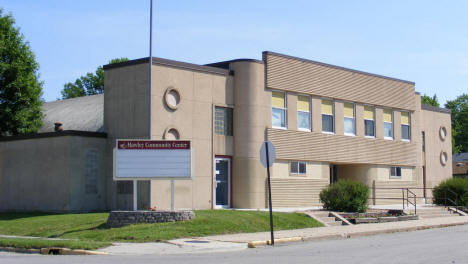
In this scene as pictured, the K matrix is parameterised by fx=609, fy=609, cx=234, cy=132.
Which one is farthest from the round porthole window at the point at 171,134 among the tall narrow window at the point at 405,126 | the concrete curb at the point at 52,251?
the tall narrow window at the point at 405,126

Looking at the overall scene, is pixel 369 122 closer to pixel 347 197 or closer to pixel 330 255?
pixel 347 197

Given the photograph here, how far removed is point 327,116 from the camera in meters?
33.1

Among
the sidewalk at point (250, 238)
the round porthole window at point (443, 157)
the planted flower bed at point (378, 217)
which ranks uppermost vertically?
the round porthole window at point (443, 157)

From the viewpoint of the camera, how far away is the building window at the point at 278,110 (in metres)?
30.0

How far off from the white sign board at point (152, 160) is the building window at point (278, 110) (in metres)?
9.08

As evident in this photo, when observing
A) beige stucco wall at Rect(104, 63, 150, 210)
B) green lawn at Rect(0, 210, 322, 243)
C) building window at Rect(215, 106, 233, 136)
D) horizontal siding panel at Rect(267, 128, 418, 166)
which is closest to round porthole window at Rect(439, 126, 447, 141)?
horizontal siding panel at Rect(267, 128, 418, 166)

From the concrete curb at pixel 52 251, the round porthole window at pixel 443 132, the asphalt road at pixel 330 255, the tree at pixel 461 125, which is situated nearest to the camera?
the asphalt road at pixel 330 255

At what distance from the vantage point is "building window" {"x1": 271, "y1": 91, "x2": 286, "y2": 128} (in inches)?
1182

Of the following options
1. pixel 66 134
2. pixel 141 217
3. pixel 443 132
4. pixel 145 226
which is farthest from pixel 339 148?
pixel 145 226

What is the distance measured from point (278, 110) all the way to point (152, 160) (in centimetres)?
1022

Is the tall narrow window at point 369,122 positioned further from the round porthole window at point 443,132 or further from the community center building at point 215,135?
the round porthole window at point 443,132

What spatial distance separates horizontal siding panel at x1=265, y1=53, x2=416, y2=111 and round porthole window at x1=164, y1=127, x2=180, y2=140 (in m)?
5.53

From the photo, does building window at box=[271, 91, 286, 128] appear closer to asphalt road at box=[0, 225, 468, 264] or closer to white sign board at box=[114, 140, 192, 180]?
white sign board at box=[114, 140, 192, 180]

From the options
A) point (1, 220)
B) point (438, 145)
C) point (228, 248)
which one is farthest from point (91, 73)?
point (228, 248)
